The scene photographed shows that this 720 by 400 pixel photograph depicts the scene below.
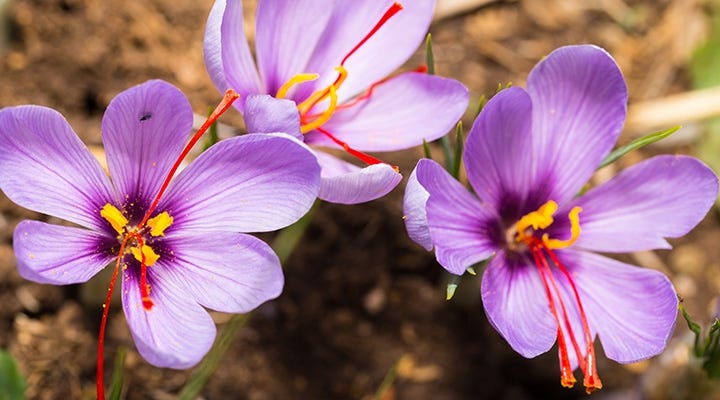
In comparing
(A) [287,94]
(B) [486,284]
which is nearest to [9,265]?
(A) [287,94]

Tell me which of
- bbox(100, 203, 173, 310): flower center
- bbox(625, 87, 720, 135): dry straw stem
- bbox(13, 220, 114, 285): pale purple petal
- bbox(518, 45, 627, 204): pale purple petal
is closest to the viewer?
bbox(13, 220, 114, 285): pale purple petal

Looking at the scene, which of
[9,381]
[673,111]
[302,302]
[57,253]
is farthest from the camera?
[673,111]

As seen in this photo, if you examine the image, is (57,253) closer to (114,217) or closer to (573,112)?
(114,217)

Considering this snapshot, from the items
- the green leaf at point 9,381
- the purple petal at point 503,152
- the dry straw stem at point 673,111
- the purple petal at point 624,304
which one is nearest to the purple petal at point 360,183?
the purple petal at point 503,152

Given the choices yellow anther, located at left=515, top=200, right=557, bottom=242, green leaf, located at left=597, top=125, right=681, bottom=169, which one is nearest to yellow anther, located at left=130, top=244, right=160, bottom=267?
yellow anther, located at left=515, top=200, right=557, bottom=242

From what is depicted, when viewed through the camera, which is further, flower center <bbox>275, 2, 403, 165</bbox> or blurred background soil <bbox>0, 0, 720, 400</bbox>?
blurred background soil <bbox>0, 0, 720, 400</bbox>

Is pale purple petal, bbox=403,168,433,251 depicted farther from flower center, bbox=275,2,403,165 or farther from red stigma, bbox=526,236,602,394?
red stigma, bbox=526,236,602,394

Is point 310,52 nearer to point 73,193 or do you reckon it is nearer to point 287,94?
point 287,94

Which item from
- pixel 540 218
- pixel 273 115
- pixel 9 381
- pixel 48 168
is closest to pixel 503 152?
pixel 540 218
